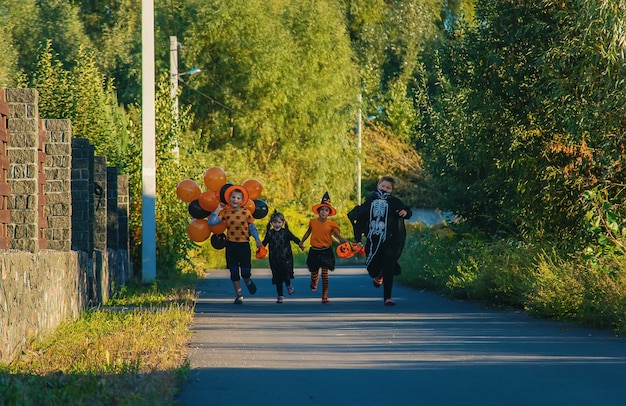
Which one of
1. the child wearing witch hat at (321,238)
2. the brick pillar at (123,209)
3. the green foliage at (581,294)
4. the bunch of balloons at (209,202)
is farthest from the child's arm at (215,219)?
the green foliage at (581,294)

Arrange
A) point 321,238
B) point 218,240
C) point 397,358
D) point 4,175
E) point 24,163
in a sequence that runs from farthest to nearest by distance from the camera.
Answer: point 218,240 < point 321,238 < point 24,163 < point 4,175 < point 397,358

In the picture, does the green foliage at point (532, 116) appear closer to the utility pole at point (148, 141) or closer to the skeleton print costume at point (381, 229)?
the skeleton print costume at point (381, 229)

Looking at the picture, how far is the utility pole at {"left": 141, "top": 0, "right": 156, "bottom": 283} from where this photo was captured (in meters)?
24.7

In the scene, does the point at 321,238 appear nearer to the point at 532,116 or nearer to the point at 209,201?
the point at 209,201

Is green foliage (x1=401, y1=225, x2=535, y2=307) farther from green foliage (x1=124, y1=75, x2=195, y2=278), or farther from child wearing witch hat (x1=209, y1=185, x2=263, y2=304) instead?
green foliage (x1=124, y1=75, x2=195, y2=278)

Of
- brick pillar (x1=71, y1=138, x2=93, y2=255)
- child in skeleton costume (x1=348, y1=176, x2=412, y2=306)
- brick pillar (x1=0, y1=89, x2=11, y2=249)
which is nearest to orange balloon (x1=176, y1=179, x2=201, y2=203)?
brick pillar (x1=71, y1=138, x2=93, y2=255)

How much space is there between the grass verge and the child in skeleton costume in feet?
11.5

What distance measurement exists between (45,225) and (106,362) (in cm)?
685

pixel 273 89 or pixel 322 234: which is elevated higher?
pixel 273 89

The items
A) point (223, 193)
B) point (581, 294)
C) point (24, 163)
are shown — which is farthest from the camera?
point (223, 193)

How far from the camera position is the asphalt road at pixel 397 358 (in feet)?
30.3

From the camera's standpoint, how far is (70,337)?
1362 cm

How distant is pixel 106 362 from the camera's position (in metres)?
10.7

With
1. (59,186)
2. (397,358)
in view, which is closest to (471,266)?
(59,186)
